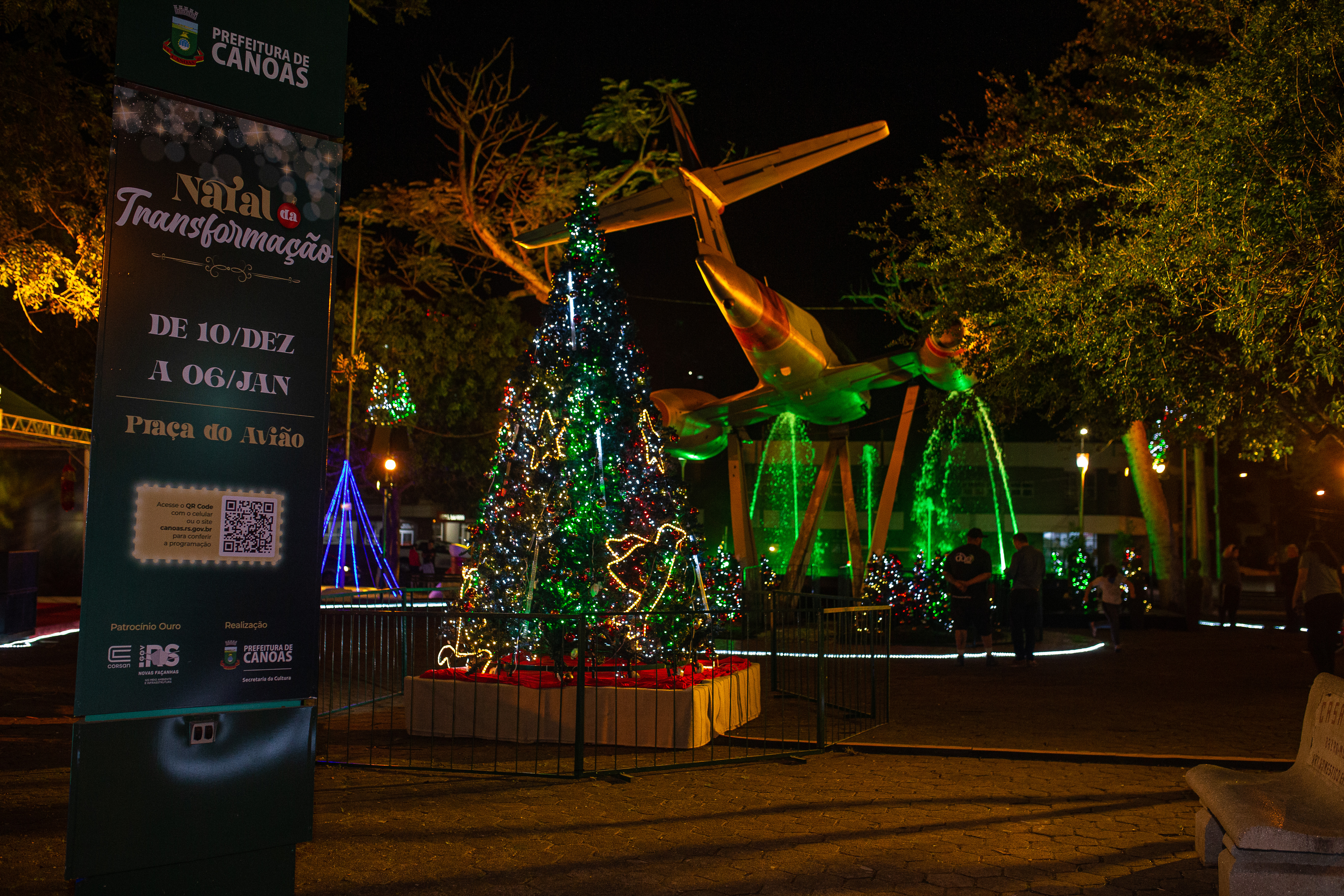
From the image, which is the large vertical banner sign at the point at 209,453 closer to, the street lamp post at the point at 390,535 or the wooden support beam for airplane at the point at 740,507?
the wooden support beam for airplane at the point at 740,507

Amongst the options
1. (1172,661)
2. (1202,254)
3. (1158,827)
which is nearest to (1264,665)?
(1172,661)

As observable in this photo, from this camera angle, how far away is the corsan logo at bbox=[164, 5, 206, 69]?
13.3 feet

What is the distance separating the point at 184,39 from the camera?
13.4 ft

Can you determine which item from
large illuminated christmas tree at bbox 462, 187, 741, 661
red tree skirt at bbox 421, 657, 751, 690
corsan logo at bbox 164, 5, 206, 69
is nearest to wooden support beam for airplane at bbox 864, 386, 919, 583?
large illuminated christmas tree at bbox 462, 187, 741, 661

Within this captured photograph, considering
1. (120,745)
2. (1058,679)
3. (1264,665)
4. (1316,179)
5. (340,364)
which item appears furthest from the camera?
(340,364)

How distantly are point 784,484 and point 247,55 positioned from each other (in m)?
35.9

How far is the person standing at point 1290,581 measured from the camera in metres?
15.9

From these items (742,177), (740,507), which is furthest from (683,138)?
(740,507)

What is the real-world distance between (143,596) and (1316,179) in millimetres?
9510

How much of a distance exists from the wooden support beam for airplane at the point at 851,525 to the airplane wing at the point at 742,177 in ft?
15.0

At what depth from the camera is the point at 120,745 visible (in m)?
3.91

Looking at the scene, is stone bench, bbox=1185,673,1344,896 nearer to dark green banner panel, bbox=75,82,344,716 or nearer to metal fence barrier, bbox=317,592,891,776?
metal fence barrier, bbox=317,592,891,776

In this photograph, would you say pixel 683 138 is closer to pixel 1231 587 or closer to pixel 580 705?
pixel 580 705

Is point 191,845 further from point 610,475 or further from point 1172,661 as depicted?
point 1172,661
